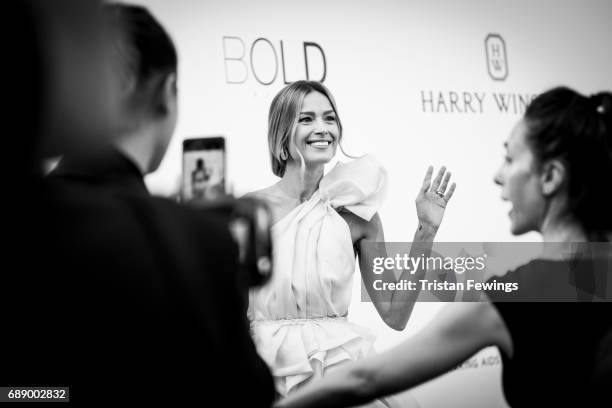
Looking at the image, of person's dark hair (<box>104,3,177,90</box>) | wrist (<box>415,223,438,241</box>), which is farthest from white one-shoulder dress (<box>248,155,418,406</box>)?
person's dark hair (<box>104,3,177,90</box>)

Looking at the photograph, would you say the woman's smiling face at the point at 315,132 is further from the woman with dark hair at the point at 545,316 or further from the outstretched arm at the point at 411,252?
the woman with dark hair at the point at 545,316

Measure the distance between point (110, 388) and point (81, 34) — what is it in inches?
13.2

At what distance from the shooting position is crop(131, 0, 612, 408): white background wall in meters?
2.46

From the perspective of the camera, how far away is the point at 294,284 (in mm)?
2371

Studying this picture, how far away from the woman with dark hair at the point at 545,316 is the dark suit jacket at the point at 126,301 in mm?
508

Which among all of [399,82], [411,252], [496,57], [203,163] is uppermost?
[496,57]

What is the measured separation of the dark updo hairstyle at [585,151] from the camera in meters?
1.38

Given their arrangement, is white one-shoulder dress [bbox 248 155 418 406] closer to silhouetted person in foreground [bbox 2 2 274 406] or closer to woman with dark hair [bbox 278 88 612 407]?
woman with dark hair [bbox 278 88 612 407]

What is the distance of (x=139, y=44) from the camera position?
0.84 metres

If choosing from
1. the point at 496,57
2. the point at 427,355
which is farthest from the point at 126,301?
the point at 496,57

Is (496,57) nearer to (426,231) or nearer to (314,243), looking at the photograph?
(426,231)

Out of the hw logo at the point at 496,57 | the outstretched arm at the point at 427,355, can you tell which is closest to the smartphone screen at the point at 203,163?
the outstretched arm at the point at 427,355

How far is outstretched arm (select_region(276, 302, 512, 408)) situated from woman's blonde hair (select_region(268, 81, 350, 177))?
1.35 meters

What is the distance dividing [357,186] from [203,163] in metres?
0.85
